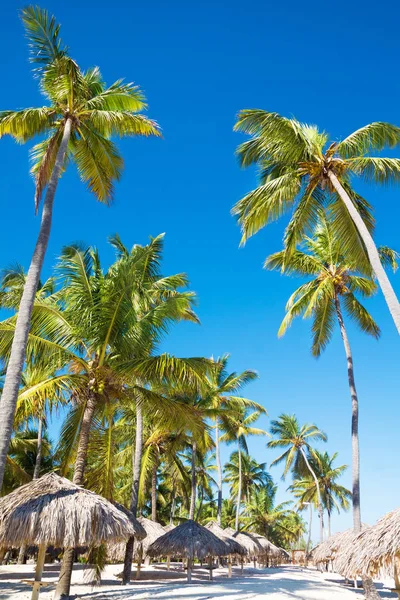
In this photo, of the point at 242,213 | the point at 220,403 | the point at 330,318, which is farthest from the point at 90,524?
the point at 220,403

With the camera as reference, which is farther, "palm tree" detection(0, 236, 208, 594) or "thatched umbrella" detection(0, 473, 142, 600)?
"palm tree" detection(0, 236, 208, 594)

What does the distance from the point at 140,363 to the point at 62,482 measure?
122 inches

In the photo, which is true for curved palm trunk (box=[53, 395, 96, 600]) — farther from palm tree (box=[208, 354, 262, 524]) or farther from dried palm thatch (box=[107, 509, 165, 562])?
palm tree (box=[208, 354, 262, 524])

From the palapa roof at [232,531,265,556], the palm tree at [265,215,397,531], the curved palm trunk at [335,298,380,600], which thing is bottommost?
the palapa roof at [232,531,265,556]

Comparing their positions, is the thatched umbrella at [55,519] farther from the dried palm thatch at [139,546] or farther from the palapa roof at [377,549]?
the dried palm thatch at [139,546]

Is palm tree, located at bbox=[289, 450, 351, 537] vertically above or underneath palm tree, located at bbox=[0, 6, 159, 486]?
underneath

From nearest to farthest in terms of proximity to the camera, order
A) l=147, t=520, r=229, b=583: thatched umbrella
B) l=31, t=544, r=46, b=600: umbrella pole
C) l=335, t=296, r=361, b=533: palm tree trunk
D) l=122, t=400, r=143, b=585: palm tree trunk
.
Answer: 1. l=31, t=544, r=46, b=600: umbrella pole
2. l=335, t=296, r=361, b=533: palm tree trunk
3. l=122, t=400, r=143, b=585: palm tree trunk
4. l=147, t=520, r=229, b=583: thatched umbrella

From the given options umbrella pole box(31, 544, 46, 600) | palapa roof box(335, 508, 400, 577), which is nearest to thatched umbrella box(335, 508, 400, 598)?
palapa roof box(335, 508, 400, 577)

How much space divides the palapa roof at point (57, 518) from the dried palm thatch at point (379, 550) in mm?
4679

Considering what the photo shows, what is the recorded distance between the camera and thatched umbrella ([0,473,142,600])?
8.69 metres

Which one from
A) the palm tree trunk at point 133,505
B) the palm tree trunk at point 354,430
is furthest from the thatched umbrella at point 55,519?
the palm tree trunk at point 354,430

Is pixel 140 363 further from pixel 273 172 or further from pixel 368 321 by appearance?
pixel 368 321

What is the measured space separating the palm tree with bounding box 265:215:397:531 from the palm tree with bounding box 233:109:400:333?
143 inches

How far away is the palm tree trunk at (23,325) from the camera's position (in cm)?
736
